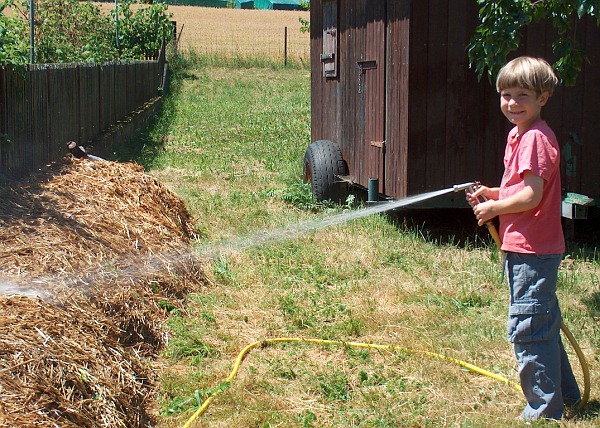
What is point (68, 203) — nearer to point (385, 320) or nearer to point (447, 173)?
point (385, 320)

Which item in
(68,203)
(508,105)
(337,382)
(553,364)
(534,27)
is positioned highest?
(534,27)

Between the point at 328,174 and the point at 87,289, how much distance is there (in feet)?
16.5

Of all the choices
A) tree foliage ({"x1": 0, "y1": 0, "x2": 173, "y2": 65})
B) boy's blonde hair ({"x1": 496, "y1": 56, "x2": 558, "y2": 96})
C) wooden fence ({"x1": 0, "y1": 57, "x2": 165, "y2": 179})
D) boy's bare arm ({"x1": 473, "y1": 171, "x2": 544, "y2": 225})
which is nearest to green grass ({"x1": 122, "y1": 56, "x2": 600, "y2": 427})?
boy's bare arm ({"x1": 473, "y1": 171, "x2": 544, "y2": 225})

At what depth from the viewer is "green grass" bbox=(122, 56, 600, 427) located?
4406 millimetres

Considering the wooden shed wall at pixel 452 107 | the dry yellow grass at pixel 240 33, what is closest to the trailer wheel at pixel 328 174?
the wooden shed wall at pixel 452 107

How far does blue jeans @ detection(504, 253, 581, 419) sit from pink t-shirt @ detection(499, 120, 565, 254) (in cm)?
6

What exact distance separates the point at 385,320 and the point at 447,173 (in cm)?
268

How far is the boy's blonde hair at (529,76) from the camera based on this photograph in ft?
12.7

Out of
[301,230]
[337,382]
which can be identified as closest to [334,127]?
[301,230]

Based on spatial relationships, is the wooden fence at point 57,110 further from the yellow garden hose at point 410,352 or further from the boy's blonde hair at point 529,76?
the boy's blonde hair at point 529,76

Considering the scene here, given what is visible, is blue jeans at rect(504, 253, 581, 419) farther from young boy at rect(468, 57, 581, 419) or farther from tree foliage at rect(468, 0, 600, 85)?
tree foliage at rect(468, 0, 600, 85)

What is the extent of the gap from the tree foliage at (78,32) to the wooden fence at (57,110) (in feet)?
1.15

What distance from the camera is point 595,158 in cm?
805

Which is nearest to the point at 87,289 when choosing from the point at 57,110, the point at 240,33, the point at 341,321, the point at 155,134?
the point at 341,321
